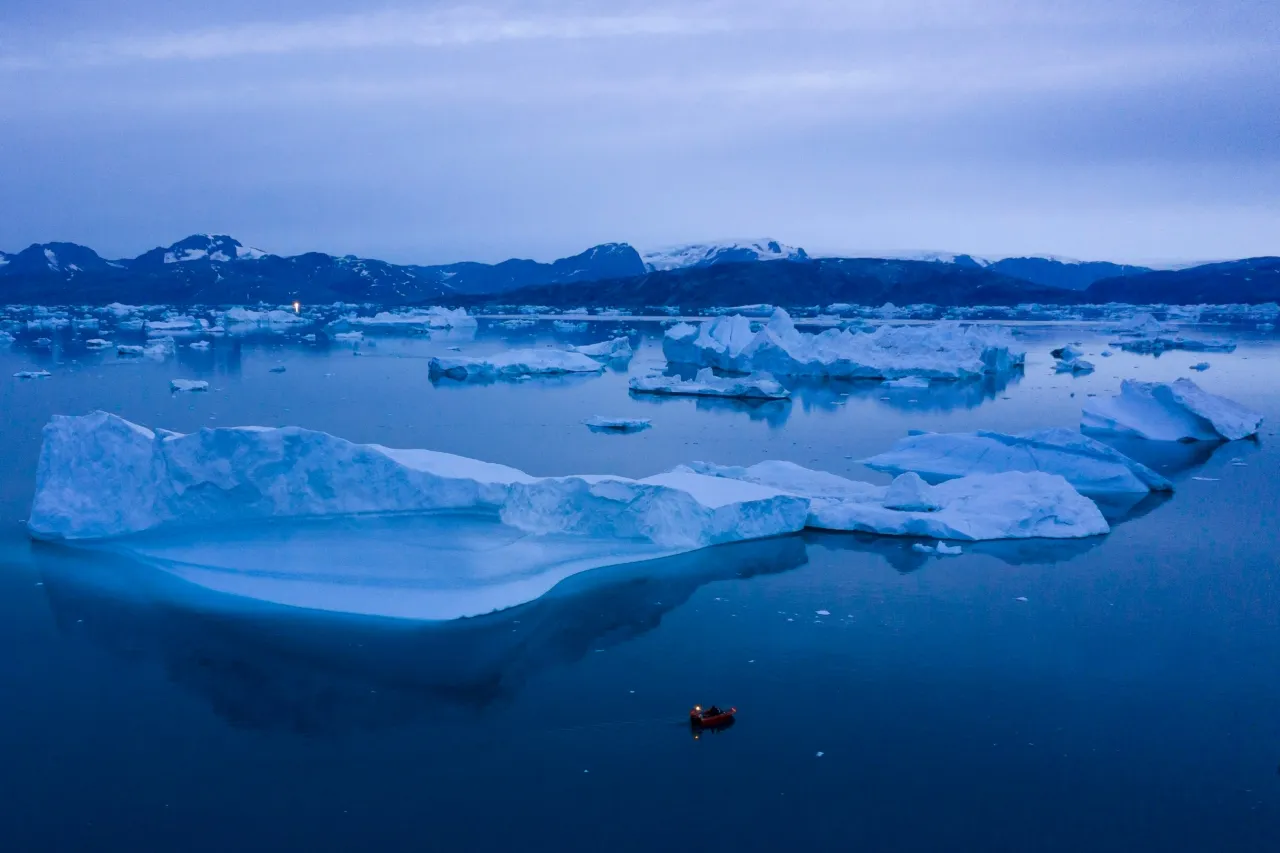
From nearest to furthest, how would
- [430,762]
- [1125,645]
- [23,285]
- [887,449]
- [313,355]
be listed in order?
1. [430,762]
2. [1125,645]
3. [887,449]
4. [313,355]
5. [23,285]

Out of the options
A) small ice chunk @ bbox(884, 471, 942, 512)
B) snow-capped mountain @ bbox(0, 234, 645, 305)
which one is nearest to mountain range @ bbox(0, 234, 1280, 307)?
snow-capped mountain @ bbox(0, 234, 645, 305)

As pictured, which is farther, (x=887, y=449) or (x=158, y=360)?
(x=158, y=360)

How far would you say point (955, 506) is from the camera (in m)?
9.00

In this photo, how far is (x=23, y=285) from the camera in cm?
9119

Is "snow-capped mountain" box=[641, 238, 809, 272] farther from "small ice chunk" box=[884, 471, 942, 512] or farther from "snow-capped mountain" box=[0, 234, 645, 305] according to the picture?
"small ice chunk" box=[884, 471, 942, 512]

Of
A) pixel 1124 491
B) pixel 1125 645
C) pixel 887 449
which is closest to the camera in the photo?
pixel 1125 645

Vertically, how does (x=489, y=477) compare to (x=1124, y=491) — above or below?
above

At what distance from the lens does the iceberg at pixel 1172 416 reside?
13.9 meters

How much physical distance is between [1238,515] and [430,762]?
824 cm

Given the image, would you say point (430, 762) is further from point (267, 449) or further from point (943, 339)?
point (943, 339)

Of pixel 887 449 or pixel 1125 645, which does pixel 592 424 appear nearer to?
pixel 887 449

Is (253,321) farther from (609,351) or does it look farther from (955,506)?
(955,506)

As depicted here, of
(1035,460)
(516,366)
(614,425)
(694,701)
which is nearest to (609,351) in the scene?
(516,366)

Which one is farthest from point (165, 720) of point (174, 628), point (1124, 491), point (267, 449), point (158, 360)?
point (158, 360)
